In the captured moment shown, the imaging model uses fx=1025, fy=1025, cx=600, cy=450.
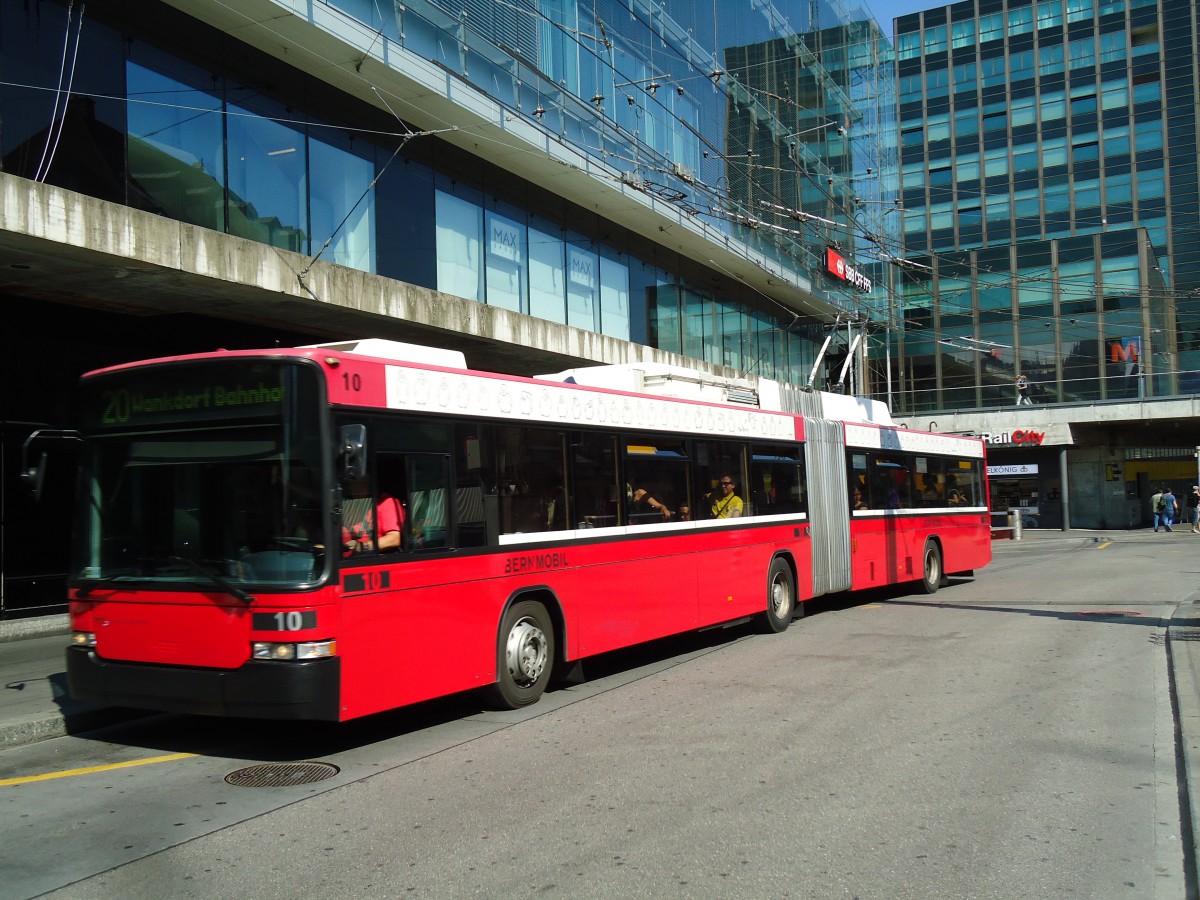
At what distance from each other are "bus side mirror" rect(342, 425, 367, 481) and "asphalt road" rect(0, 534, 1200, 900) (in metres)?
1.99

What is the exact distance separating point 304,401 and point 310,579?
1.19 metres

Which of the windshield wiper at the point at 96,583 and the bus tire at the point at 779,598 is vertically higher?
the windshield wiper at the point at 96,583

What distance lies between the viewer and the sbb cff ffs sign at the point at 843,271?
1375 inches

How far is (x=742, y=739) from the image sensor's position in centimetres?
742

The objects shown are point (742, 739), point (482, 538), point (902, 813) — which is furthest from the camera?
point (482, 538)

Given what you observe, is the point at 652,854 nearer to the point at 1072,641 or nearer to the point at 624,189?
the point at 1072,641

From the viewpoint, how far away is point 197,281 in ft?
43.7

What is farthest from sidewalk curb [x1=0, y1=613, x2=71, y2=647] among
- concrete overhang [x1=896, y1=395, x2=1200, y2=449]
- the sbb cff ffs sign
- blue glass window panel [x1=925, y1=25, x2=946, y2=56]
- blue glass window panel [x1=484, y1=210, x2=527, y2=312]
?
blue glass window panel [x1=925, y1=25, x2=946, y2=56]

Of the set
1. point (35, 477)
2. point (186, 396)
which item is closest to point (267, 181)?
point (35, 477)

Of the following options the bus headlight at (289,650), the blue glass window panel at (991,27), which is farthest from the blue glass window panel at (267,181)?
the blue glass window panel at (991,27)

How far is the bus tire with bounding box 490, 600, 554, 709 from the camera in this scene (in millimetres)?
8555

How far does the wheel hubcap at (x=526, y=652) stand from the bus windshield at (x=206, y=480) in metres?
2.35

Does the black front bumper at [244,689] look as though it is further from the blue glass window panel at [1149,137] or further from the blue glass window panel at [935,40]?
the blue glass window panel at [935,40]

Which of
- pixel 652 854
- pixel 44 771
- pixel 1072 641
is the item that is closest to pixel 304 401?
pixel 44 771
